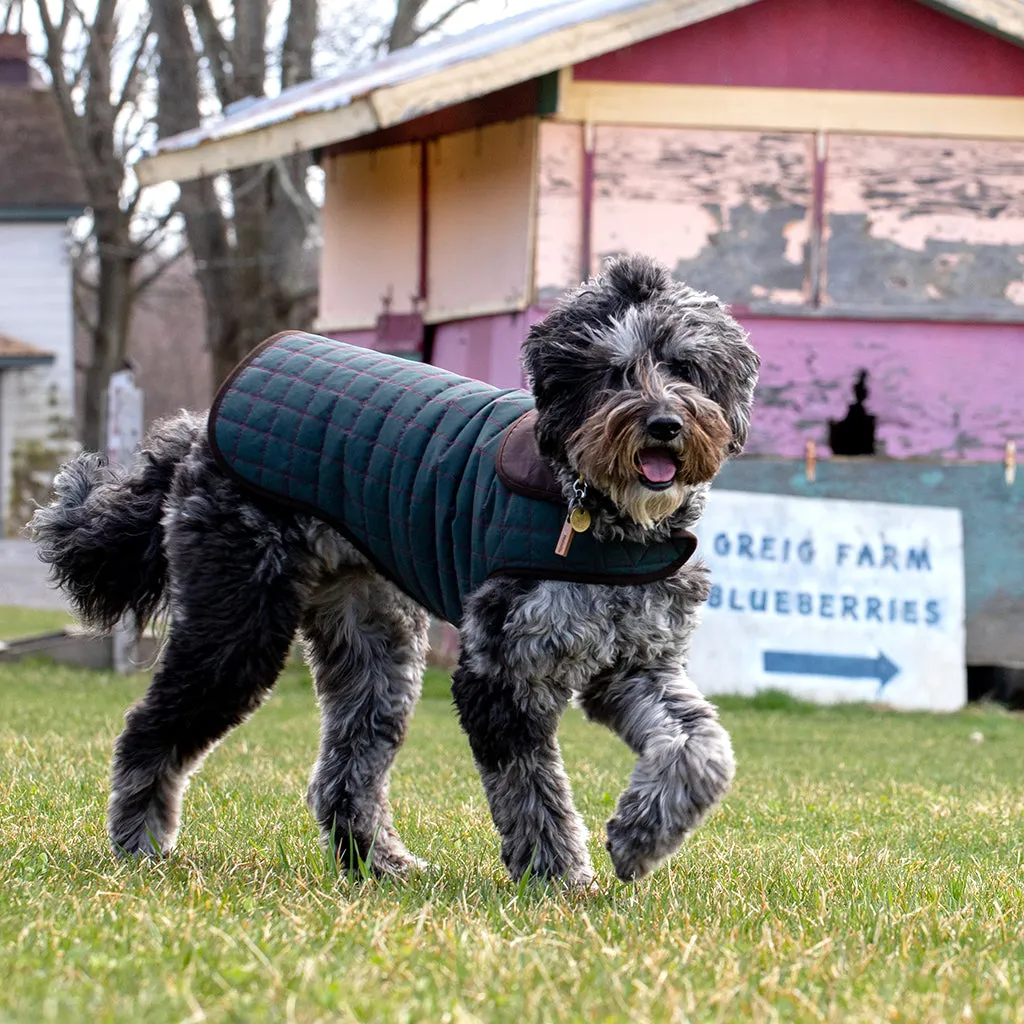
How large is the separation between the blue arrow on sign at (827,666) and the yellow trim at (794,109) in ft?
13.4

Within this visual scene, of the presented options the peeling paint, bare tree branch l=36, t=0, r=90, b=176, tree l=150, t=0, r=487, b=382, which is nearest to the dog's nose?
the peeling paint

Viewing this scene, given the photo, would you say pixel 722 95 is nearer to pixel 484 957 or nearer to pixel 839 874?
pixel 839 874

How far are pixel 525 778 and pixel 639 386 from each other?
1.12m

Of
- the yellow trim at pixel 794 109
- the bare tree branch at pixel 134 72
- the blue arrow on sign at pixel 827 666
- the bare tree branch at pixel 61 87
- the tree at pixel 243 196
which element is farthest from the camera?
the bare tree branch at pixel 134 72

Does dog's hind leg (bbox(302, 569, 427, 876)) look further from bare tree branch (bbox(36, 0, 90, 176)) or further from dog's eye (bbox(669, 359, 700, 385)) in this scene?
bare tree branch (bbox(36, 0, 90, 176))

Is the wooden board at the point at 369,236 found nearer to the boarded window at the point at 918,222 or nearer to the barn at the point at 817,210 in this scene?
the barn at the point at 817,210

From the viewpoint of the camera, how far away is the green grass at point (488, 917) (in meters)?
3.26

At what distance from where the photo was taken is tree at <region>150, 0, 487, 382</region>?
21.4 m

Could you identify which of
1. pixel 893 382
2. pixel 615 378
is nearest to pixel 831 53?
pixel 893 382

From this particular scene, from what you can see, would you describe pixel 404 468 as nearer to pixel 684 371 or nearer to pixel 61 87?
pixel 684 371

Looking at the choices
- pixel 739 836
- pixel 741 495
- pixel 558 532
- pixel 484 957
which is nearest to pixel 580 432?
pixel 558 532

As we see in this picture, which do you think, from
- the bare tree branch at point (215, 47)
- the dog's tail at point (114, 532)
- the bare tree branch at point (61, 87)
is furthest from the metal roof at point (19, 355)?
the dog's tail at point (114, 532)

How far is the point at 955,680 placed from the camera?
532 inches

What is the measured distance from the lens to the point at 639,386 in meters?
4.75
